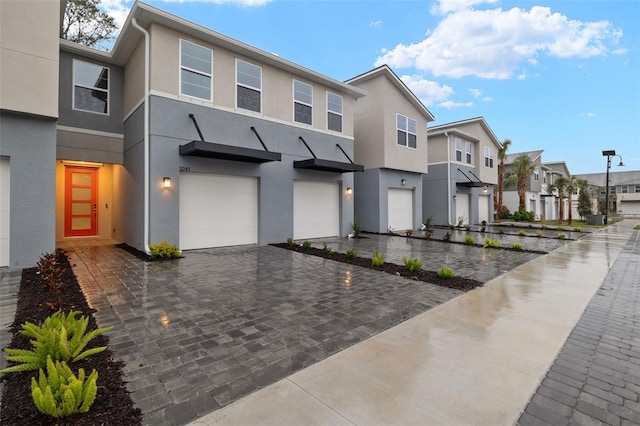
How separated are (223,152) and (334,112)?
20.4 feet

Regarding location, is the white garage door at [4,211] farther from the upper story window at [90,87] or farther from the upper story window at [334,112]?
the upper story window at [334,112]

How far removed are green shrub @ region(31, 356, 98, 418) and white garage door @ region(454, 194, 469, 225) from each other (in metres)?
21.1

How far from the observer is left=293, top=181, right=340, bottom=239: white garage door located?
39.1 ft

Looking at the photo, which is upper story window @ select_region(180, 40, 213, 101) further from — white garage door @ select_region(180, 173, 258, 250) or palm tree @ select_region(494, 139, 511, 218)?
palm tree @ select_region(494, 139, 511, 218)

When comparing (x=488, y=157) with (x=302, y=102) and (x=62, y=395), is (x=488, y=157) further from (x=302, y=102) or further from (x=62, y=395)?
(x=62, y=395)

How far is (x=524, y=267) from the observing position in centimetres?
752

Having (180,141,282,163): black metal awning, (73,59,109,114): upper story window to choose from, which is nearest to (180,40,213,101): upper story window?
(180,141,282,163): black metal awning

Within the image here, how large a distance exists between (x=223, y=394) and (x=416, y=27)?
1986cm

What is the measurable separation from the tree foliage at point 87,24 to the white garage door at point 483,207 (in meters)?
25.8

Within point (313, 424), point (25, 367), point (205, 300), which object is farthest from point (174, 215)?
point (313, 424)

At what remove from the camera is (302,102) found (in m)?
11.8

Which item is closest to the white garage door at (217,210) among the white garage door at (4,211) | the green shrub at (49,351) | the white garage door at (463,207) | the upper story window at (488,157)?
the white garage door at (4,211)

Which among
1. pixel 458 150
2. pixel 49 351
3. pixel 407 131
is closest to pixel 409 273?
pixel 49 351

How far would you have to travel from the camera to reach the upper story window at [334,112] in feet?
42.0
